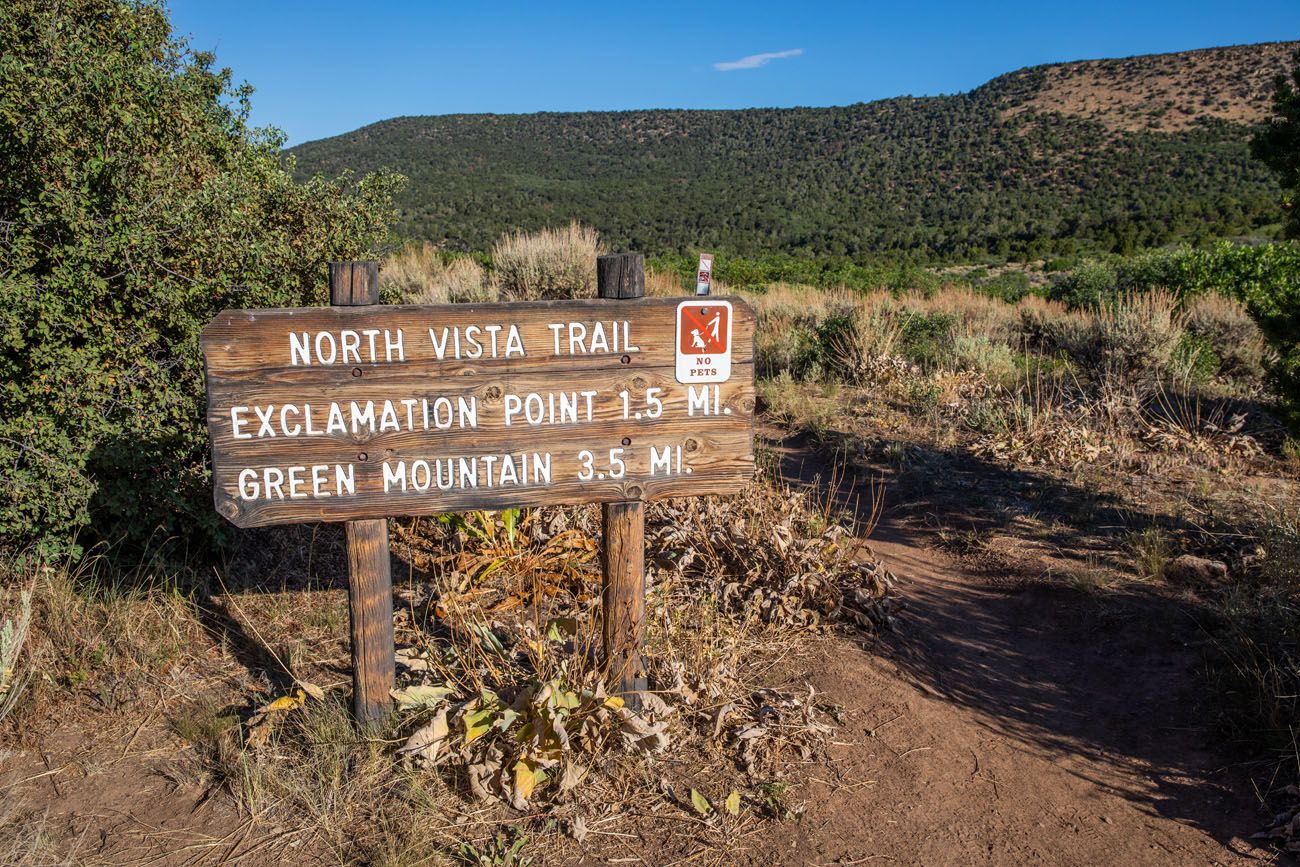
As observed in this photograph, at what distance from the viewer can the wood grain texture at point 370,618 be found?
3156mm

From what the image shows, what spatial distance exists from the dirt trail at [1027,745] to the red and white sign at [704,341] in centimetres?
154

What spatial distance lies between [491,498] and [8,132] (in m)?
3.23

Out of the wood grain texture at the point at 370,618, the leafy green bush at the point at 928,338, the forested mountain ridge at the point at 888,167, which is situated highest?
the forested mountain ridge at the point at 888,167

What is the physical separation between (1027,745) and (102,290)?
4.50 meters

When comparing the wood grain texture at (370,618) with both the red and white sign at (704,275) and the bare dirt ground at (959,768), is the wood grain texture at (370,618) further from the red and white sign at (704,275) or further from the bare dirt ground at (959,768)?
the red and white sign at (704,275)

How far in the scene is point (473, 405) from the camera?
3.05 meters

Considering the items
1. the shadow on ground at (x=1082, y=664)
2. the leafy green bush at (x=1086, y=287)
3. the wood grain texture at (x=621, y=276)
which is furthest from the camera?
the leafy green bush at (x=1086, y=287)

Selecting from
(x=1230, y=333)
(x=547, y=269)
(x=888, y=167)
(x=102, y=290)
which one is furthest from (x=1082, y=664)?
(x=888, y=167)

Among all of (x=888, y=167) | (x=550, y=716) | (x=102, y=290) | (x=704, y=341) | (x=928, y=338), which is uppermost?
(x=888, y=167)

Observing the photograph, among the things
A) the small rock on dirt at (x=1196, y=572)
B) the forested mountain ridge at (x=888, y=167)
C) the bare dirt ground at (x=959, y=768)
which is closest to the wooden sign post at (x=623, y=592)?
the bare dirt ground at (x=959, y=768)

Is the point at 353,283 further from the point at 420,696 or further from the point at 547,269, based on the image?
the point at 547,269

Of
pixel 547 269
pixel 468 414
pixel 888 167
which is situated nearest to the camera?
pixel 468 414

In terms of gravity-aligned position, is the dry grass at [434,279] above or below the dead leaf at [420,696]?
above

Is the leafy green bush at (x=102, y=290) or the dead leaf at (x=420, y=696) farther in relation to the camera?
the leafy green bush at (x=102, y=290)
